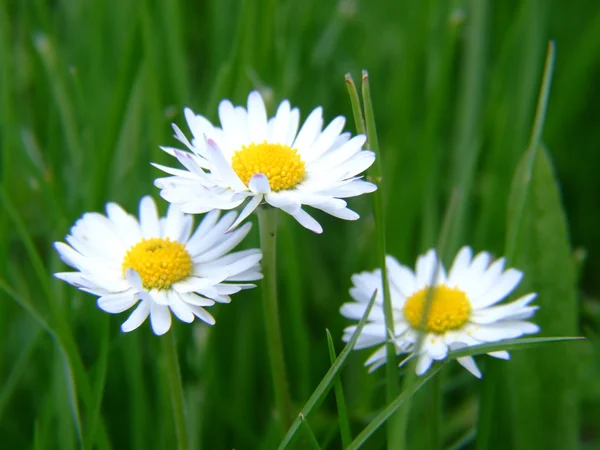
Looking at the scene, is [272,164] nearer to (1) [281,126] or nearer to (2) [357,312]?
(1) [281,126]

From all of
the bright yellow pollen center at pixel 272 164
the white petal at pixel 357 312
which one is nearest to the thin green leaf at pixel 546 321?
the white petal at pixel 357 312

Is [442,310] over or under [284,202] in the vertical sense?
under

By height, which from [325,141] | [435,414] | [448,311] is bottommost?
[435,414]

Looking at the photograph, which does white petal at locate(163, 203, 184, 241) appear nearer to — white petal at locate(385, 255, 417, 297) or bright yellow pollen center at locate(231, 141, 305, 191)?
bright yellow pollen center at locate(231, 141, 305, 191)

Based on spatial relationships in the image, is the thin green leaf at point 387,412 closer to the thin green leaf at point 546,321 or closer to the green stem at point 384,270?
the green stem at point 384,270

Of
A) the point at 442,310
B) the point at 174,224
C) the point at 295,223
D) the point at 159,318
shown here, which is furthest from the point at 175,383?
the point at 295,223

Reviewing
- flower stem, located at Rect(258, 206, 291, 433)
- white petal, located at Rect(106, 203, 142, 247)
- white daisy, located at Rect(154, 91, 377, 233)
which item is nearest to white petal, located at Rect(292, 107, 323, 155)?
white daisy, located at Rect(154, 91, 377, 233)
